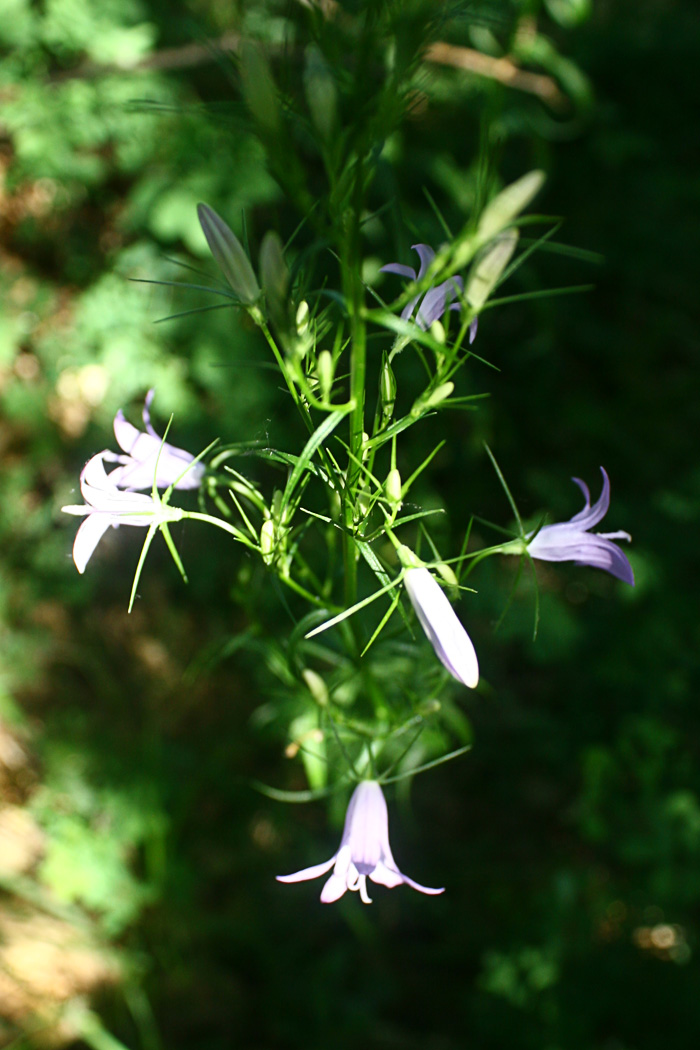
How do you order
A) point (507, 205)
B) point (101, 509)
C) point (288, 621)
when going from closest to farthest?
point (507, 205) < point (101, 509) < point (288, 621)

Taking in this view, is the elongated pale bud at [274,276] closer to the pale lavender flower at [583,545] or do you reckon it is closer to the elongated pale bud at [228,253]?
the elongated pale bud at [228,253]

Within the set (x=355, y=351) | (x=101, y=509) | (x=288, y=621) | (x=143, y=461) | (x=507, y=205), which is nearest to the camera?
(x=507, y=205)

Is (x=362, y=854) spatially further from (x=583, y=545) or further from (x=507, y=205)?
(x=507, y=205)

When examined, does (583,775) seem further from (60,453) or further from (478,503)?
(60,453)

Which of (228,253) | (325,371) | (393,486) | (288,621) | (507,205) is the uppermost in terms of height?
(507,205)

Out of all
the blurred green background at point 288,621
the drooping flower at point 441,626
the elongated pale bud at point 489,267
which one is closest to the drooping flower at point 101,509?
the drooping flower at point 441,626

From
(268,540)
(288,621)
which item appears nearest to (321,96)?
(268,540)
